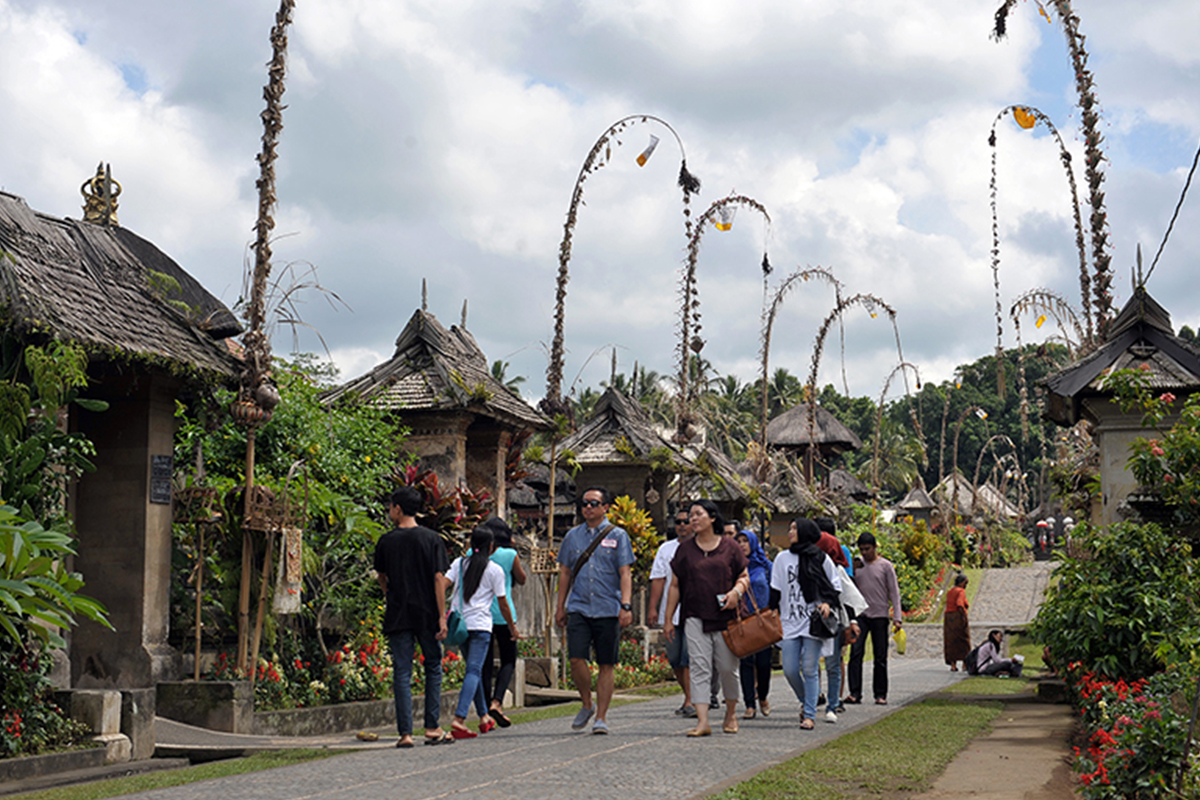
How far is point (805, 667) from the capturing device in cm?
1125

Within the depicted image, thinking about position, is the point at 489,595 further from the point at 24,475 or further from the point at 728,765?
the point at 24,475

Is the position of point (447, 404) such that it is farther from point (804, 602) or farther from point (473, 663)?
point (804, 602)

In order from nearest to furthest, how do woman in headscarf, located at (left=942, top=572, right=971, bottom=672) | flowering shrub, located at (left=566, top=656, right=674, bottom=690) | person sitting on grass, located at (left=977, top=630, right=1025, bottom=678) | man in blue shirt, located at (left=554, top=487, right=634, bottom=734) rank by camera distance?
1. man in blue shirt, located at (left=554, top=487, right=634, bottom=734)
2. flowering shrub, located at (left=566, top=656, right=674, bottom=690)
3. person sitting on grass, located at (left=977, top=630, right=1025, bottom=678)
4. woman in headscarf, located at (left=942, top=572, right=971, bottom=672)

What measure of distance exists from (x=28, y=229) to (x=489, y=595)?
5841mm

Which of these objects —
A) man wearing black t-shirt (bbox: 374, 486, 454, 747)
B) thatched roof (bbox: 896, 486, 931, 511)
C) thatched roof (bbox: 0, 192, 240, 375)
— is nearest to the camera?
man wearing black t-shirt (bbox: 374, 486, 454, 747)

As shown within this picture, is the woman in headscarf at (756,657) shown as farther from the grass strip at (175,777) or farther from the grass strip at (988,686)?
the grass strip at (175,777)

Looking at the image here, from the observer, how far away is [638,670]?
18172 mm

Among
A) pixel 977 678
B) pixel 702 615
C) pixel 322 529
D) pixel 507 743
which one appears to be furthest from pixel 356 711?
pixel 977 678

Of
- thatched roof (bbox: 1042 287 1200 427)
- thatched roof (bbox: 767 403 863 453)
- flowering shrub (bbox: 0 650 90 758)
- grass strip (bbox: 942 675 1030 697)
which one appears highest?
thatched roof (bbox: 767 403 863 453)

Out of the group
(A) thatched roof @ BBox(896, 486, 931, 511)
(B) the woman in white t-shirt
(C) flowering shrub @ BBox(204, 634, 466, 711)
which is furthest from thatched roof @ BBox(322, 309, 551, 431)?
(A) thatched roof @ BBox(896, 486, 931, 511)

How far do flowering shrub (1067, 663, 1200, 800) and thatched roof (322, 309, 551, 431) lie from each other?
33.6 feet

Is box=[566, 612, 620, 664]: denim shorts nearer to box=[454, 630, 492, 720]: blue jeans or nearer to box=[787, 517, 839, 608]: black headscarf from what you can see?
box=[454, 630, 492, 720]: blue jeans

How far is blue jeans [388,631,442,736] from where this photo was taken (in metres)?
9.77

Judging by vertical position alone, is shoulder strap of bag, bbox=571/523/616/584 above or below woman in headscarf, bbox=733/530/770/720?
above
